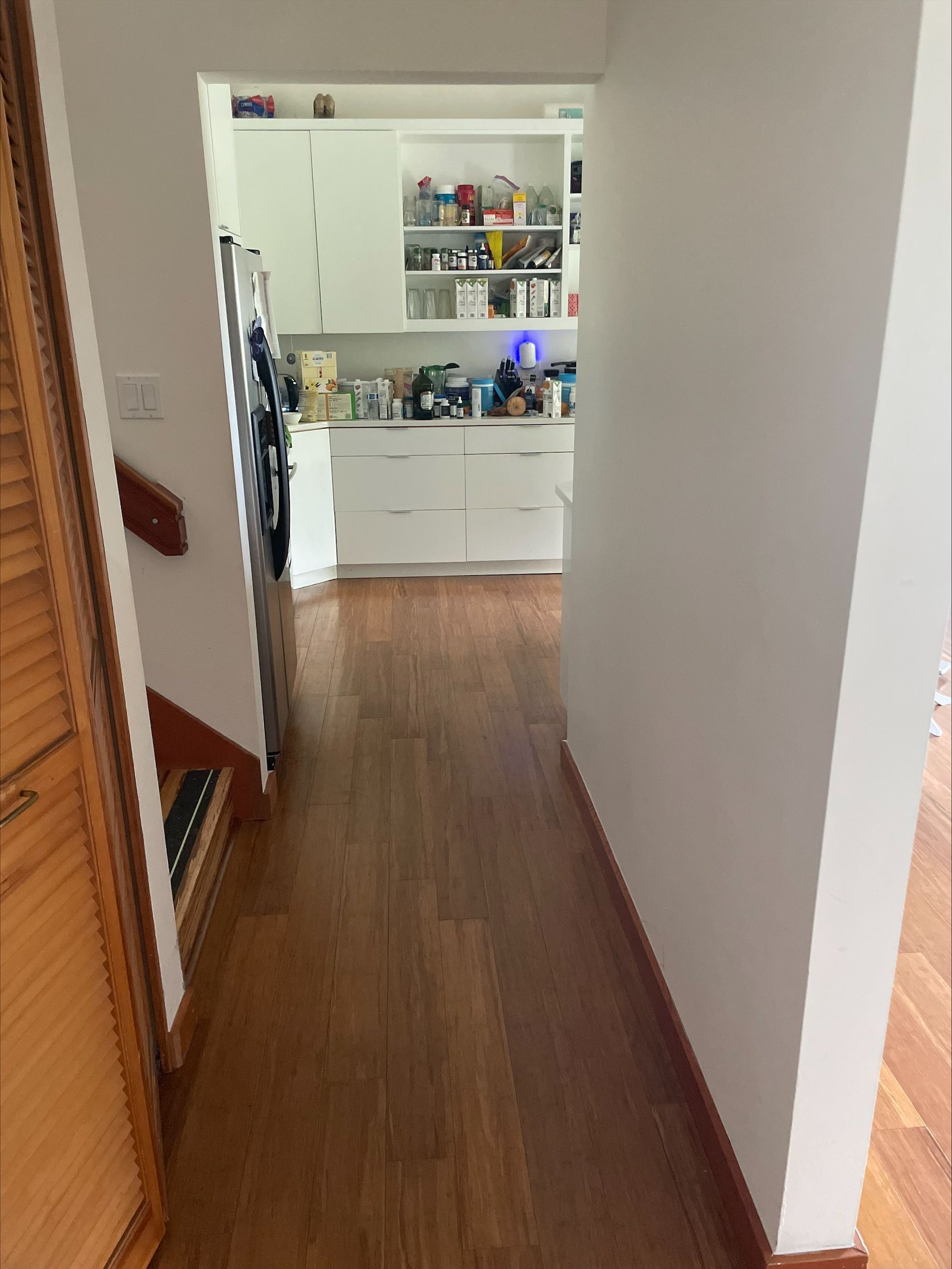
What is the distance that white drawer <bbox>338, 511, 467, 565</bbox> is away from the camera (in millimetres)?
5074

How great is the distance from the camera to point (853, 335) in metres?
1.02

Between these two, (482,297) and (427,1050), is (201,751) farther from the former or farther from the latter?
(482,297)

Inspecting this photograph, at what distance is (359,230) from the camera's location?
15.7ft

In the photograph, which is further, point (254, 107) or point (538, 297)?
A: point (538, 297)

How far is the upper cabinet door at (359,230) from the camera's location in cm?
467

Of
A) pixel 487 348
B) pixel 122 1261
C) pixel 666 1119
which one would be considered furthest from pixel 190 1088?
pixel 487 348

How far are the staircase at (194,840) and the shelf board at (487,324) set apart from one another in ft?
10.4

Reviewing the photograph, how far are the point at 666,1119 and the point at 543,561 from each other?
381 cm

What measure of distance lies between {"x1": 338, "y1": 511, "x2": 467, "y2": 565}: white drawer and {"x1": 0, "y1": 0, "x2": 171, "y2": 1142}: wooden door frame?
358cm

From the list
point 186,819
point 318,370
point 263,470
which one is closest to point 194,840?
point 186,819

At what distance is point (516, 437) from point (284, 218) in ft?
5.45

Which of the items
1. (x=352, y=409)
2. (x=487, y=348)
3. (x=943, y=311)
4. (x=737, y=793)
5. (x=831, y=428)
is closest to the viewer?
(x=943, y=311)

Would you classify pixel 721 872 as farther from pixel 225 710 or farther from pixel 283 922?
pixel 225 710

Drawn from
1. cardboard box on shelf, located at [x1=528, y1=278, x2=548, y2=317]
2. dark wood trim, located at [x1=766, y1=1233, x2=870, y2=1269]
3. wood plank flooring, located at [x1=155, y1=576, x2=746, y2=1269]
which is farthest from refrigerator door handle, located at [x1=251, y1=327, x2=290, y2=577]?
cardboard box on shelf, located at [x1=528, y1=278, x2=548, y2=317]
